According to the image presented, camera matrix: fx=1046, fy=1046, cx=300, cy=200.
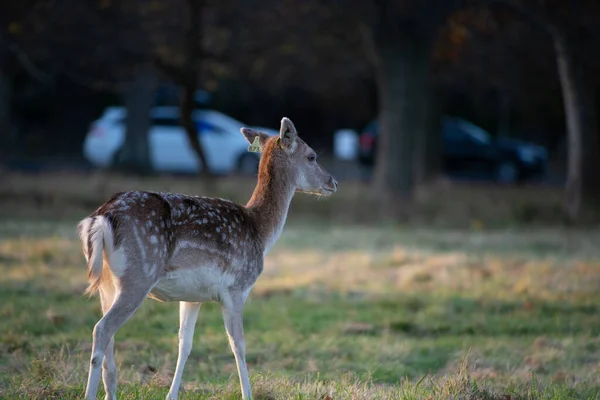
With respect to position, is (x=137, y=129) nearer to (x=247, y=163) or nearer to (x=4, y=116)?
(x=247, y=163)

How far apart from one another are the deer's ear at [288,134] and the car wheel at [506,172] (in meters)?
26.3

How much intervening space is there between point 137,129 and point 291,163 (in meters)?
21.4

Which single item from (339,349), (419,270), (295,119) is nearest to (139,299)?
(339,349)

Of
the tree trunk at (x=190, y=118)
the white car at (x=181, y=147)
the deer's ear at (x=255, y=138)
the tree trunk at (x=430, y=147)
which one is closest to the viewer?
the deer's ear at (x=255, y=138)

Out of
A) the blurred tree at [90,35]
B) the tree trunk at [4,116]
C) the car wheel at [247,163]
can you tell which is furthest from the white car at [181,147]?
the blurred tree at [90,35]

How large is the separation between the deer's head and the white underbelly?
1.18 m

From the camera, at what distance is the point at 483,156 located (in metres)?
33.9

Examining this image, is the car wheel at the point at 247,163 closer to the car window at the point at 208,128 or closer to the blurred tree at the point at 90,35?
the car window at the point at 208,128

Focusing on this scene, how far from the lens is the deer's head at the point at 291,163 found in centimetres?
795

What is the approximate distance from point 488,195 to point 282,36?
241 inches

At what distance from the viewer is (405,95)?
68.1ft

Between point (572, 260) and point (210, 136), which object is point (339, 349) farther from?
point (210, 136)

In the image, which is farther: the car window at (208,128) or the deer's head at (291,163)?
the car window at (208,128)

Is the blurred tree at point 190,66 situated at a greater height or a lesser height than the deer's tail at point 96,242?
greater
